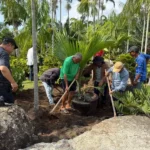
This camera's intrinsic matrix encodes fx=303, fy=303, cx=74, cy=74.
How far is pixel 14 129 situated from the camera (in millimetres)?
4273

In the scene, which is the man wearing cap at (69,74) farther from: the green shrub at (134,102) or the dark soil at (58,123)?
the green shrub at (134,102)

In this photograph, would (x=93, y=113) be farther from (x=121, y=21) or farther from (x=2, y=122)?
(x=121, y=21)

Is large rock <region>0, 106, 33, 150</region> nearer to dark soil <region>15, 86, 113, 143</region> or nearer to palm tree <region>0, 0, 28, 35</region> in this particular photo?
dark soil <region>15, 86, 113, 143</region>

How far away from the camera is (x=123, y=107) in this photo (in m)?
5.67

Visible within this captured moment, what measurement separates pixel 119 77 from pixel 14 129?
8.97ft

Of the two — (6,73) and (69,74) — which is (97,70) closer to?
(69,74)

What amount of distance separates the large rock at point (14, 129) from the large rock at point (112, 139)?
20cm

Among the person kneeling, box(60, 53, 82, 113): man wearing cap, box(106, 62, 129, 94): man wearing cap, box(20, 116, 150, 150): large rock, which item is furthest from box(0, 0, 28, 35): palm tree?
box(20, 116, 150, 150): large rock

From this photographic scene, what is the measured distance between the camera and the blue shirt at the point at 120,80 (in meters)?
6.09

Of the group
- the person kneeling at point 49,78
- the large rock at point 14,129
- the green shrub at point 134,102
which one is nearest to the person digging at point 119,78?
the green shrub at point 134,102

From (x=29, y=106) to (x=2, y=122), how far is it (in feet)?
8.41

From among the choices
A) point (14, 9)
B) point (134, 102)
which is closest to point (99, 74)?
point (134, 102)

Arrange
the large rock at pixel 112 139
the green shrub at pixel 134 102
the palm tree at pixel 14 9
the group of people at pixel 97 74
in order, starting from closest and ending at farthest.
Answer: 1. the large rock at pixel 112 139
2. the green shrub at pixel 134 102
3. the group of people at pixel 97 74
4. the palm tree at pixel 14 9

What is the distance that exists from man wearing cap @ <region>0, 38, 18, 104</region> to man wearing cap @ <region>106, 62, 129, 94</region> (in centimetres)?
224
